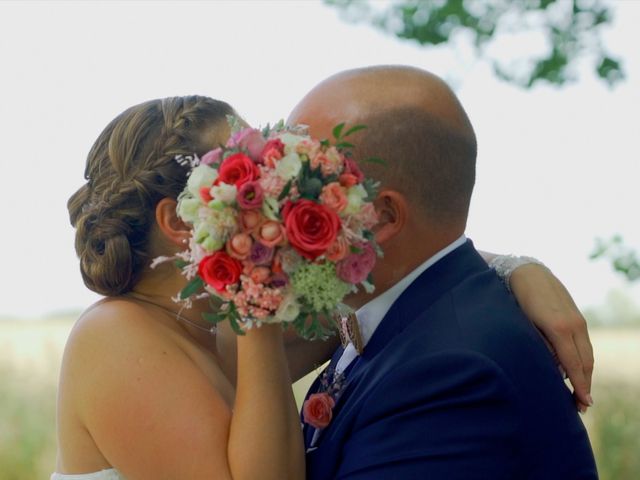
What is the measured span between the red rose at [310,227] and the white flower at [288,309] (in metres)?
0.13

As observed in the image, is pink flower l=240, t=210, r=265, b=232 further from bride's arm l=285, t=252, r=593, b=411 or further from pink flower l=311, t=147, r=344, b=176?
bride's arm l=285, t=252, r=593, b=411

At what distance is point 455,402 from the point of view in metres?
2.99

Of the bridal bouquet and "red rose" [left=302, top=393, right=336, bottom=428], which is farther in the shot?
"red rose" [left=302, top=393, right=336, bottom=428]

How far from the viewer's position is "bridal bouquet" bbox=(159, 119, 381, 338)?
8.93ft

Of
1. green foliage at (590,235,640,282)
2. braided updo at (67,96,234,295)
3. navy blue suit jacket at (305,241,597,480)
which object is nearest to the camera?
navy blue suit jacket at (305,241,597,480)

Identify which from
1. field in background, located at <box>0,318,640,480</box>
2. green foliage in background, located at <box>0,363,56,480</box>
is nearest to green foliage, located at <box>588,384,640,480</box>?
field in background, located at <box>0,318,640,480</box>

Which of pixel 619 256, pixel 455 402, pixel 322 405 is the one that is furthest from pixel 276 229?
pixel 619 256

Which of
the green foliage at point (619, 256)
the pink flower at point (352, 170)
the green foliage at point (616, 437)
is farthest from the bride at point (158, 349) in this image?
the green foliage at point (616, 437)

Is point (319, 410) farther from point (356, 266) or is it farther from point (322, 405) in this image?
point (356, 266)

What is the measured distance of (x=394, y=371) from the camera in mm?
3109

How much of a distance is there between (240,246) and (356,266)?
0.33 meters

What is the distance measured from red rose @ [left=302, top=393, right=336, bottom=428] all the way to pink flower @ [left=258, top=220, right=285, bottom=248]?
0.86 meters

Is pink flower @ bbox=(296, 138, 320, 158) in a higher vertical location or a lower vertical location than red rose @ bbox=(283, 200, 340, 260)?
higher

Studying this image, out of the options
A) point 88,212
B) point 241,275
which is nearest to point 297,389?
point 88,212
